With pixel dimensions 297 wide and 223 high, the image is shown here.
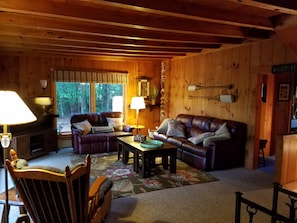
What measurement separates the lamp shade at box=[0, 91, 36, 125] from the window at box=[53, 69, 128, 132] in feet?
14.7

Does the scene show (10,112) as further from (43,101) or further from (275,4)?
(43,101)

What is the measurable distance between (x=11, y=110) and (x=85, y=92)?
4905 mm

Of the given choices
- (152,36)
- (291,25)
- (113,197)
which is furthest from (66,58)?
(291,25)

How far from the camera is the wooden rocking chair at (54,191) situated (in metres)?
1.75

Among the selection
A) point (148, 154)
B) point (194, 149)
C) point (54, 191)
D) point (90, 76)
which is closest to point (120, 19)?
point (148, 154)

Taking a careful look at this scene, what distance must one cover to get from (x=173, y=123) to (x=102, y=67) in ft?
8.52

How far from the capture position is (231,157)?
4.69m

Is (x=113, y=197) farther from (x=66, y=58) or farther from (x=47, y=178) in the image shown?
(x=66, y=58)

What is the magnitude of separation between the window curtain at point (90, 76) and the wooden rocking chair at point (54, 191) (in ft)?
15.4

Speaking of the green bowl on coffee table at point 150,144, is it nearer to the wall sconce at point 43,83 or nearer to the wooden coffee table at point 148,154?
the wooden coffee table at point 148,154

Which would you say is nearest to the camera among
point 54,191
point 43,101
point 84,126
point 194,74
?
point 54,191

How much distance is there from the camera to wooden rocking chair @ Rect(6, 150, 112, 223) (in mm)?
1755

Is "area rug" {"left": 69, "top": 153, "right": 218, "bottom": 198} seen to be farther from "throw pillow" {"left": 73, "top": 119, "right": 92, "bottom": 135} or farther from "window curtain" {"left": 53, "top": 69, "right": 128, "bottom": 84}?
"window curtain" {"left": 53, "top": 69, "right": 128, "bottom": 84}

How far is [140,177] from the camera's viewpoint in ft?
13.4
